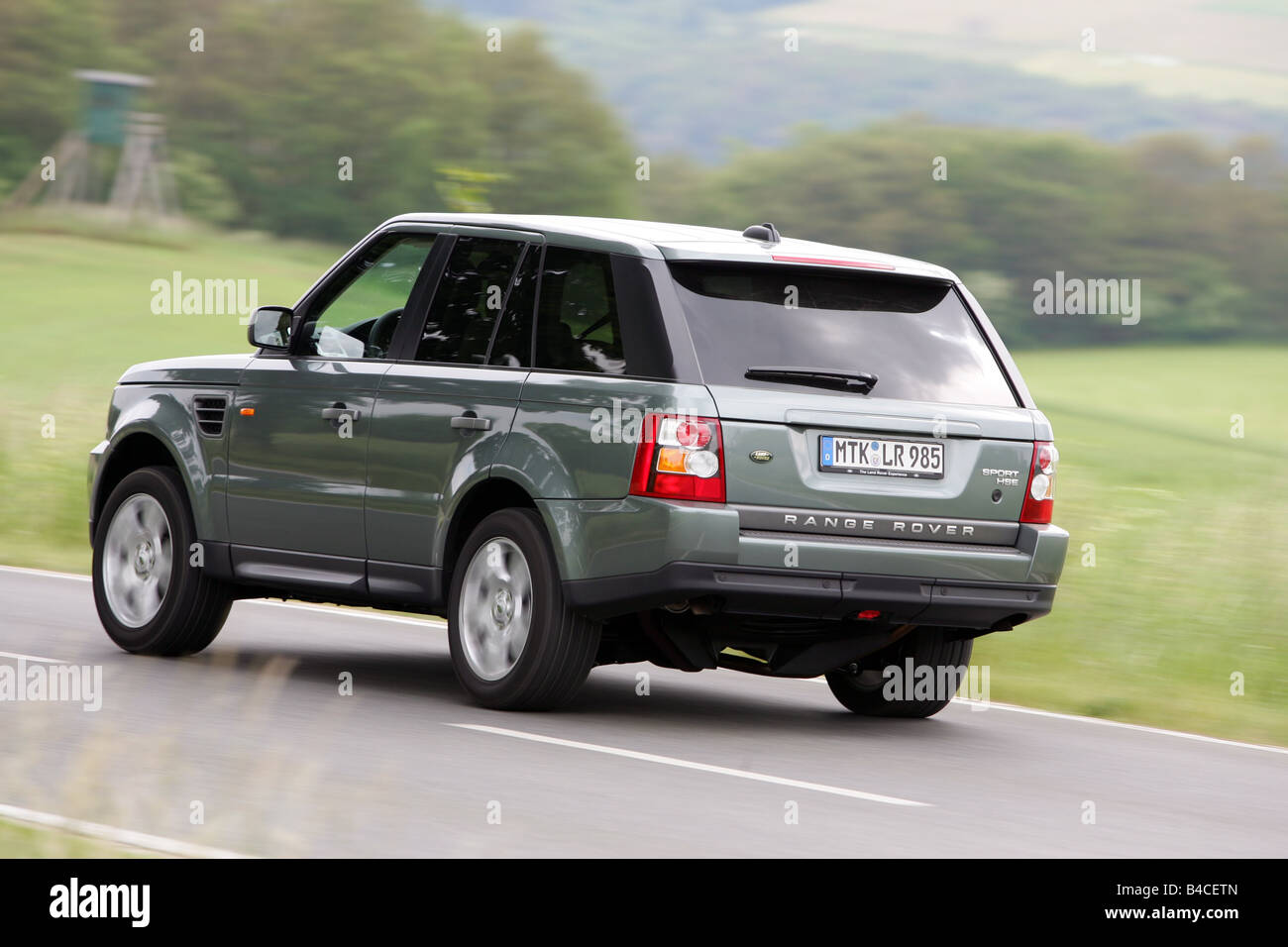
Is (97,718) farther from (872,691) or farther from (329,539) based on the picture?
(872,691)

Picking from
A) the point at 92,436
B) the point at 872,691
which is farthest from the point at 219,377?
the point at 92,436

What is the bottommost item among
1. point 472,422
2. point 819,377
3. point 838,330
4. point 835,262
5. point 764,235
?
point 472,422

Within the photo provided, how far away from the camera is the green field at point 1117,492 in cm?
1177

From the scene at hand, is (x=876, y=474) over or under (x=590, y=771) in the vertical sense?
over

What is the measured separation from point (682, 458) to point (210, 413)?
302 centimetres

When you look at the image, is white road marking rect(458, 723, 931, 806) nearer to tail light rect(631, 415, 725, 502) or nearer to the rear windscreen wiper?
tail light rect(631, 415, 725, 502)

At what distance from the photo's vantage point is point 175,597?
9.91 metres

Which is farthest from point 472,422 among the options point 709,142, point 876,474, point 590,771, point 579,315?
point 709,142

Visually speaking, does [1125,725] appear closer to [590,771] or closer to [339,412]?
[590,771]

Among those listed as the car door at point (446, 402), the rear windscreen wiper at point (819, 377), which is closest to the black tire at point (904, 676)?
the rear windscreen wiper at point (819, 377)

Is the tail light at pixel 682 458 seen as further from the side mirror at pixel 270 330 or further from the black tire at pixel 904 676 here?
A: the side mirror at pixel 270 330

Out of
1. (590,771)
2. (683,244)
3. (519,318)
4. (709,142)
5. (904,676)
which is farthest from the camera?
(709,142)

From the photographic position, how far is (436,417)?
28.8 ft
